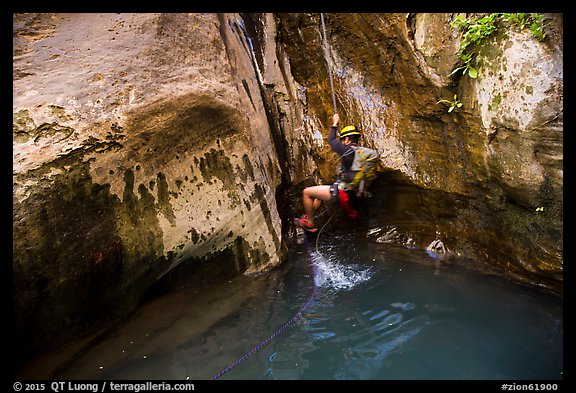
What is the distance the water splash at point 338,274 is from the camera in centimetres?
519

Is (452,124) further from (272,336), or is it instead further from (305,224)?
(272,336)

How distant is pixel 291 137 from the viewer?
6.90 m

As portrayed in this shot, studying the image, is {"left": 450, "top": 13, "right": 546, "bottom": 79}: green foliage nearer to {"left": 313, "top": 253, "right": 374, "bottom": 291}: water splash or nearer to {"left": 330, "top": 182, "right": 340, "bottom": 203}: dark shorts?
{"left": 330, "top": 182, "right": 340, "bottom": 203}: dark shorts

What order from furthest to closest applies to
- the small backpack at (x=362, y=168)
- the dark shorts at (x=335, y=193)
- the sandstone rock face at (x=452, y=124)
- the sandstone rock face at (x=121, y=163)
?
the dark shorts at (x=335, y=193), the small backpack at (x=362, y=168), the sandstone rock face at (x=452, y=124), the sandstone rock face at (x=121, y=163)

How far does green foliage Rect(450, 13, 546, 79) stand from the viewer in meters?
4.26

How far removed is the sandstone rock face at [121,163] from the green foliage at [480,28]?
3.43 metres

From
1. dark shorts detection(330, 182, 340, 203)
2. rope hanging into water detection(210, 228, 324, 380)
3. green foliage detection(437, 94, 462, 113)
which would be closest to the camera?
rope hanging into water detection(210, 228, 324, 380)

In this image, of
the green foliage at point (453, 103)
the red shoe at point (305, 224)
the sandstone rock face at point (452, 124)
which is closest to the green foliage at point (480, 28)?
the sandstone rock face at point (452, 124)

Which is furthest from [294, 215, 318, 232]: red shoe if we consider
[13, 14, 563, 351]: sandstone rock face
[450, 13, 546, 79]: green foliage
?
[450, 13, 546, 79]: green foliage

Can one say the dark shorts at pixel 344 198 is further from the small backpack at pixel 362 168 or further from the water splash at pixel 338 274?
the water splash at pixel 338 274

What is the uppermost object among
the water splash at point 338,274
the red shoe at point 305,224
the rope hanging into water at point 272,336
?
the red shoe at point 305,224

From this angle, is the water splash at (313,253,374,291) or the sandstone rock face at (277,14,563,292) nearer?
the sandstone rock face at (277,14,563,292)

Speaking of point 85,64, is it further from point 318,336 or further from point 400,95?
point 400,95

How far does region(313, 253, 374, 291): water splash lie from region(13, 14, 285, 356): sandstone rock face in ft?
3.37
